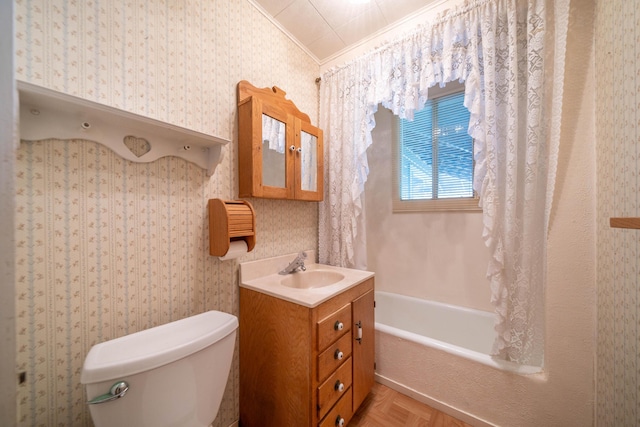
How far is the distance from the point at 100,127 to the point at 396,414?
6.73 ft

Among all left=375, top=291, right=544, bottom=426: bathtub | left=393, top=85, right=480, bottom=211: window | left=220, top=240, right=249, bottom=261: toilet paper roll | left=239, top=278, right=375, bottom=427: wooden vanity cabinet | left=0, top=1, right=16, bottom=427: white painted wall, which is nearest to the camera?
left=0, top=1, right=16, bottom=427: white painted wall

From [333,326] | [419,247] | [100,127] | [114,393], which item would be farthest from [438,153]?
[114,393]

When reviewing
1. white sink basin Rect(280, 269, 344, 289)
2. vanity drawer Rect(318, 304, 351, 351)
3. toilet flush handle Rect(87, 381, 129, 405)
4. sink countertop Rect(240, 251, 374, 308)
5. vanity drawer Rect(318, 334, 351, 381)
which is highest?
sink countertop Rect(240, 251, 374, 308)

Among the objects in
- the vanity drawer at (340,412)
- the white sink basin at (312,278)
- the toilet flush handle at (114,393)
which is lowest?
the vanity drawer at (340,412)

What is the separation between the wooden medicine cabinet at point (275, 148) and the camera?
1229mm

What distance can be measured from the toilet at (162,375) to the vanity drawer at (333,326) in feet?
1.26

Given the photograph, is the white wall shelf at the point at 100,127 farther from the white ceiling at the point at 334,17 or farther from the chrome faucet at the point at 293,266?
the white ceiling at the point at 334,17

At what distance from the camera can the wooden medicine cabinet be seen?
4.03ft

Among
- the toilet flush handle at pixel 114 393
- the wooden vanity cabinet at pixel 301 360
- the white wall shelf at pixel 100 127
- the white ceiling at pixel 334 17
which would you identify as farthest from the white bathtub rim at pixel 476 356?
the white ceiling at pixel 334 17

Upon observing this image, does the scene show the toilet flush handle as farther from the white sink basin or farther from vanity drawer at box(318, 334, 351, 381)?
the white sink basin

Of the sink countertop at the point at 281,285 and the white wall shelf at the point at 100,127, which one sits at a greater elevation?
the white wall shelf at the point at 100,127

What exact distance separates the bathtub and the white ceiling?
214 cm

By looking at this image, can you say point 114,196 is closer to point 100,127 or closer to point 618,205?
point 100,127

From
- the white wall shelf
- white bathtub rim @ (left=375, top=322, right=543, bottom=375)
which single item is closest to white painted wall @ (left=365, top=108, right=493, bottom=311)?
white bathtub rim @ (left=375, top=322, right=543, bottom=375)
